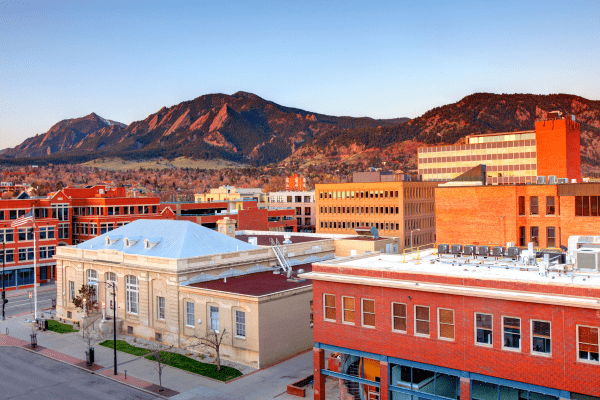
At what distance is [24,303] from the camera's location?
219 ft

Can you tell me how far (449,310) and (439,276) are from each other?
1.86m

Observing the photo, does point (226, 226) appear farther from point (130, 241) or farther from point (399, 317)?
point (399, 317)

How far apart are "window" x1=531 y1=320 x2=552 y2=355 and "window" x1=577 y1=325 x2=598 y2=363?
133 cm

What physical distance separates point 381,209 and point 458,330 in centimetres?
7914

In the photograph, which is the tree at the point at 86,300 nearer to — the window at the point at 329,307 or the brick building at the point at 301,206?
the window at the point at 329,307

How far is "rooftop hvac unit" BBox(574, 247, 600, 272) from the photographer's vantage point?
2745 centimetres

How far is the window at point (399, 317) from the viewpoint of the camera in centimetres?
2905

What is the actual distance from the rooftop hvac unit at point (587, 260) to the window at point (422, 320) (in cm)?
857

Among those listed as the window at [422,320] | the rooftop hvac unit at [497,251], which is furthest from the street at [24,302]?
the rooftop hvac unit at [497,251]

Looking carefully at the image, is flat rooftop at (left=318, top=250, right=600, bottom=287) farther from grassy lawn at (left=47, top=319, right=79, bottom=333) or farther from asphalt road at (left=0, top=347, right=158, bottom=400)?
grassy lawn at (left=47, top=319, right=79, bottom=333)

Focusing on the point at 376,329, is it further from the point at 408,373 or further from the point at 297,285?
the point at 297,285

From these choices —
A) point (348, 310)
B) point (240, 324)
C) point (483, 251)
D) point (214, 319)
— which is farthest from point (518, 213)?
point (214, 319)

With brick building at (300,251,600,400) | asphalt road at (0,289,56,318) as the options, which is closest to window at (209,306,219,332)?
brick building at (300,251,600,400)

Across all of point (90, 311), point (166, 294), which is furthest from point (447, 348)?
point (90, 311)
